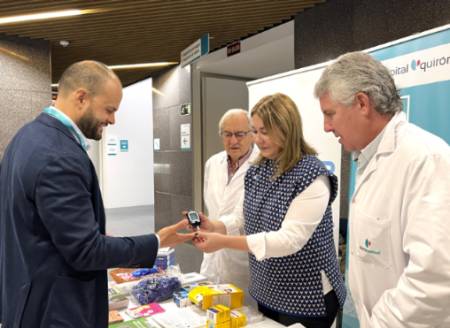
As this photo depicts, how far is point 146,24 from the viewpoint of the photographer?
404 cm

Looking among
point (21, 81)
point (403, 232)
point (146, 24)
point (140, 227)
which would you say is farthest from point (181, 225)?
point (140, 227)

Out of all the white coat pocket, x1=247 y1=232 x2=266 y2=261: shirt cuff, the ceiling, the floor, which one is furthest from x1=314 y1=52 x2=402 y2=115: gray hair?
the floor

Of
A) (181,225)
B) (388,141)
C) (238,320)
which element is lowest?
(238,320)

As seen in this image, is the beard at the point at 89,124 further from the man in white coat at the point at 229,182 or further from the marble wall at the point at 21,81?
the marble wall at the point at 21,81

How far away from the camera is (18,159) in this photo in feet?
3.71

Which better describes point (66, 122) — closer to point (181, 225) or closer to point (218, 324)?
point (181, 225)

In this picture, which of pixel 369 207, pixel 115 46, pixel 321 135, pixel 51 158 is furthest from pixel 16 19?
pixel 369 207

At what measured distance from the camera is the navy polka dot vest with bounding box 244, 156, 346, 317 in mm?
1501

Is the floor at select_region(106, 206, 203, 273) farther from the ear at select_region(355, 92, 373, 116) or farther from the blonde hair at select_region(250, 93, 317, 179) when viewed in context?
the ear at select_region(355, 92, 373, 116)

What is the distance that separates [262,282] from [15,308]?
932mm

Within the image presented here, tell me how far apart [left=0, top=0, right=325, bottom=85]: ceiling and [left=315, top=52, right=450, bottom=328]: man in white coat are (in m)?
2.71

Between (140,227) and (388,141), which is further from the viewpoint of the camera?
(140,227)

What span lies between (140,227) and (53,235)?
6653mm

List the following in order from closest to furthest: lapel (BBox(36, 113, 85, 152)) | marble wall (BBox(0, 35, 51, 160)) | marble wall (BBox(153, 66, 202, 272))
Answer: lapel (BBox(36, 113, 85, 152)) → marble wall (BBox(0, 35, 51, 160)) → marble wall (BBox(153, 66, 202, 272))
